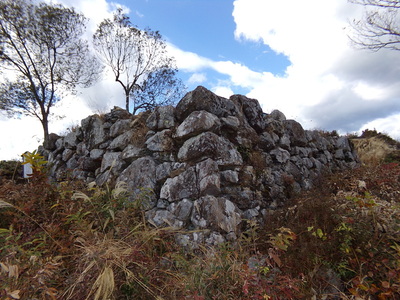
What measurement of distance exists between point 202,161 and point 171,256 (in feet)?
5.18

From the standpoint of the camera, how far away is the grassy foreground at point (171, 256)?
2.09m

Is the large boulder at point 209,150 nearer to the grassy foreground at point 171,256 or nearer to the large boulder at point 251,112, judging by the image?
the grassy foreground at point 171,256

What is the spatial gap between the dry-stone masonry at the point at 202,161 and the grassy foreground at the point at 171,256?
410 millimetres

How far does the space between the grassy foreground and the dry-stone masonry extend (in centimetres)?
41

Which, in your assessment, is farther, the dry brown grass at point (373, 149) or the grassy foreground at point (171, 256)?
the dry brown grass at point (373, 149)

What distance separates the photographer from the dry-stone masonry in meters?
3.59

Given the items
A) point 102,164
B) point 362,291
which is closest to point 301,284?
point 362,291

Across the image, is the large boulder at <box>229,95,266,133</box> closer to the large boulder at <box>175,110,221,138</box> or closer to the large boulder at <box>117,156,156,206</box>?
the large boulder at <box>175,110,221,138</box>

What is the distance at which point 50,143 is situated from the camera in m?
7.60


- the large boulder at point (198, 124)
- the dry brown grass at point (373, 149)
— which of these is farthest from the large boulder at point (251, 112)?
the dry brown grass at point (373, 149)

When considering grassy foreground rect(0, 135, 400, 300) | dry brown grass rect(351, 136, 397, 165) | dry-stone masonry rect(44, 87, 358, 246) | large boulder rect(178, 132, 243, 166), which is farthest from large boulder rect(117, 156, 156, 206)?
dry brown grass rect(351, 136, 397, 165)

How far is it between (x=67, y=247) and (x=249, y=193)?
2749mm

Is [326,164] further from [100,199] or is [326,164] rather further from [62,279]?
[62,279]

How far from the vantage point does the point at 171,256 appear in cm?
277
